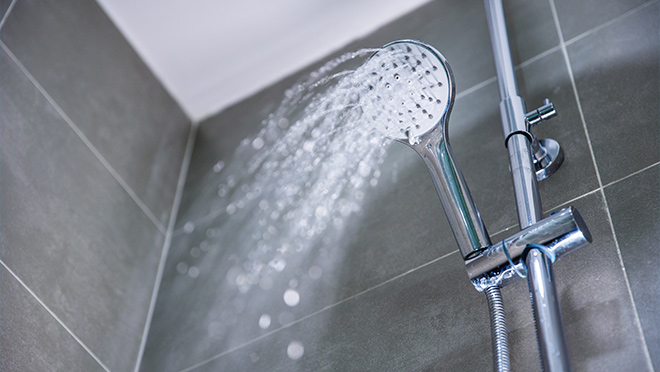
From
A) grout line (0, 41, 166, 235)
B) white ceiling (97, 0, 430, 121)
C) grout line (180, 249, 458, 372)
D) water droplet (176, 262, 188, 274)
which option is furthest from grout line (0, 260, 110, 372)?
white ceiling (97, 0, 430, 121)

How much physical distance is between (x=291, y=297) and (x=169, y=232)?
424mm

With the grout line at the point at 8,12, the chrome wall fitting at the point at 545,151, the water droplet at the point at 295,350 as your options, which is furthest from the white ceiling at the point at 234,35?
the water droplet at the point at 295,350

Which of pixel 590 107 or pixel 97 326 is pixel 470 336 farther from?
pixel 97 326

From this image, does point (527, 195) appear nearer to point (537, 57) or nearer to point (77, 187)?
point (537, 57)

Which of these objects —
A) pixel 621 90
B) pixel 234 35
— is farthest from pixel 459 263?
pixel 234 35

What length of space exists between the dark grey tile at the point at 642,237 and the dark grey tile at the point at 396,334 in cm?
18

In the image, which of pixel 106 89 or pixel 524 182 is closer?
pixel 524 182

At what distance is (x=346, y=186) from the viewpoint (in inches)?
49.1

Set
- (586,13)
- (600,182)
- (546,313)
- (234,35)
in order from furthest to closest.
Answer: (234,35), (586,13), (600,182), (546,313)

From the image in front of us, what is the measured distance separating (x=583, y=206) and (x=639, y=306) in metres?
0.18

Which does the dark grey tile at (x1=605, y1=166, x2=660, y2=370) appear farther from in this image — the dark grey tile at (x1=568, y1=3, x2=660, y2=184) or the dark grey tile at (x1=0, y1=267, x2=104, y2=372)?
the dark grey tile at (x1=0, y1=267, x2=104, y2=372)

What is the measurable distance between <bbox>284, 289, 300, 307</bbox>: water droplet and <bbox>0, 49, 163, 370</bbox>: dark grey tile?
0.97 feet

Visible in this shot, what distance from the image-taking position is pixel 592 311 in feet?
2.74

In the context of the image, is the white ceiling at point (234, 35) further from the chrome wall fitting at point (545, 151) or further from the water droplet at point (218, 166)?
the chrome wall fitting at point (545, 151)
